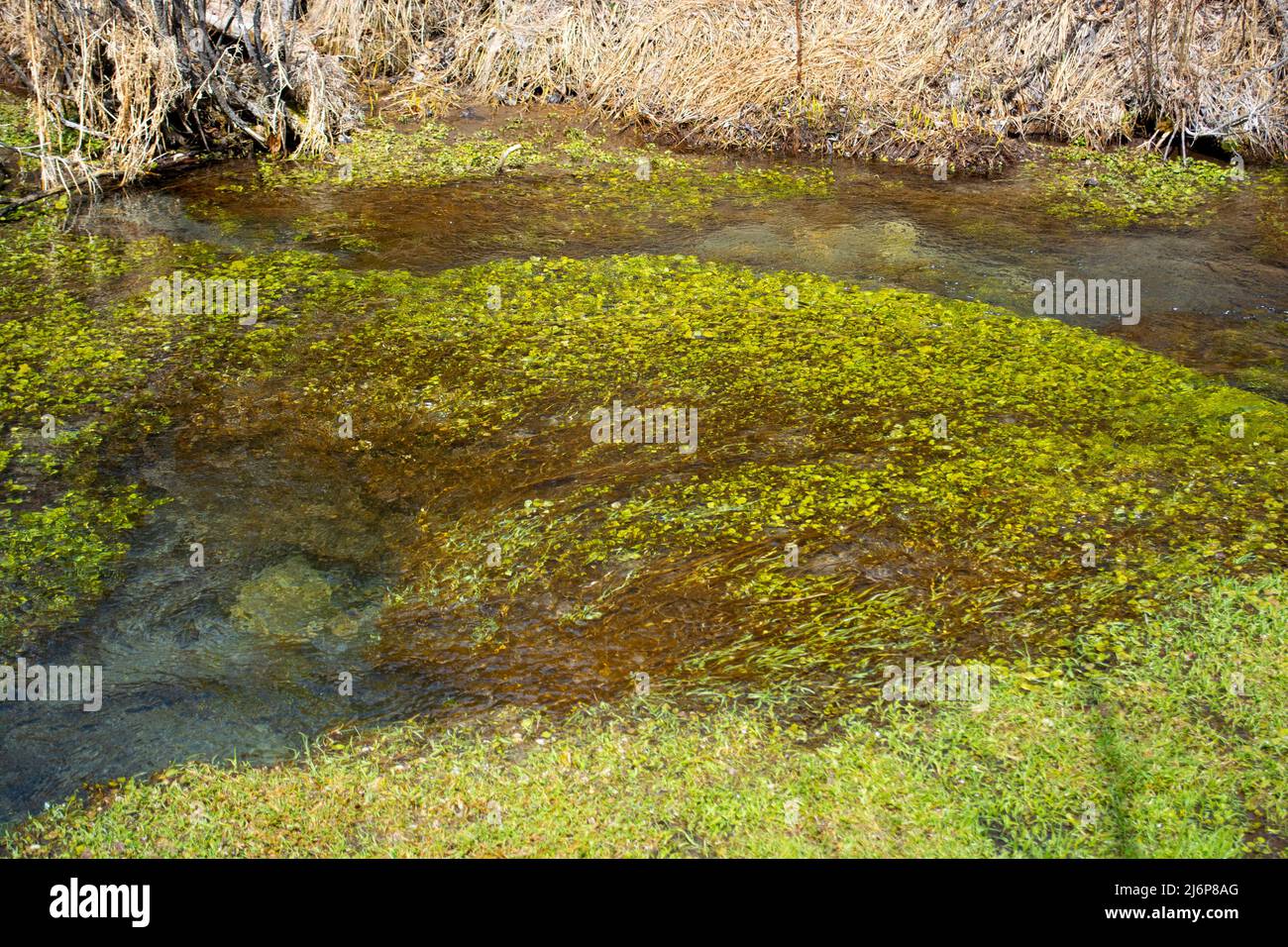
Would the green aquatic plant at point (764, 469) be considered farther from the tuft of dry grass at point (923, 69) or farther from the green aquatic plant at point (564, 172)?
the tuft of dry grass at point (923, 69)

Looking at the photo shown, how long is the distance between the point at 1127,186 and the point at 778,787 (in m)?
8.57

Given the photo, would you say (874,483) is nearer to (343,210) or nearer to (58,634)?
(58,634)

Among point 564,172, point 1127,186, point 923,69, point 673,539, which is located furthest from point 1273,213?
point 673,539

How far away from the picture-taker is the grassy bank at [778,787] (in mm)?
3842

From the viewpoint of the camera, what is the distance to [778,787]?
13.3ft

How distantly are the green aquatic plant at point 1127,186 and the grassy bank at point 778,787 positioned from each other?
6.31 meters

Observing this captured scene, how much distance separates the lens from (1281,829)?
150 inches

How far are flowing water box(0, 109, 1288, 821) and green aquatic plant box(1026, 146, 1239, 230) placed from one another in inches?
11.7

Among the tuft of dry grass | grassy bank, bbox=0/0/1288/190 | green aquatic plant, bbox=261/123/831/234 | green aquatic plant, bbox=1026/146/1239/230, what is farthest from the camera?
the tuft of dry grass

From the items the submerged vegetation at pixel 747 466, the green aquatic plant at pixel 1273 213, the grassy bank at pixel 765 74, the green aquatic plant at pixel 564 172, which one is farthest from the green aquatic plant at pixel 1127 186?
the submerged vegetation at pixel 747 466

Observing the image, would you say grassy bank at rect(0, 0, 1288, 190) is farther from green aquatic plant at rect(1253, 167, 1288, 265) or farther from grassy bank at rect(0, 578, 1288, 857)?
grassy bank at rect(0, 578, 1288, 857)

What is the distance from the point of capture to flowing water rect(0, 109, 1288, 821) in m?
4.48

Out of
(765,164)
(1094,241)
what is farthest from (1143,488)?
(765,164)

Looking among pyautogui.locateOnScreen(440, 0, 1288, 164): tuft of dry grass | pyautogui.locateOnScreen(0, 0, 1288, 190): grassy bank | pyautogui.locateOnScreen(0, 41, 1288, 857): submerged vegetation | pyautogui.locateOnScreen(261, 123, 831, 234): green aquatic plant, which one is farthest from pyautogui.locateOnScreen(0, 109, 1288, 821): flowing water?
pyautogui.locateOnScreen(440, 0, 1288, 164): tuft of dry grass
